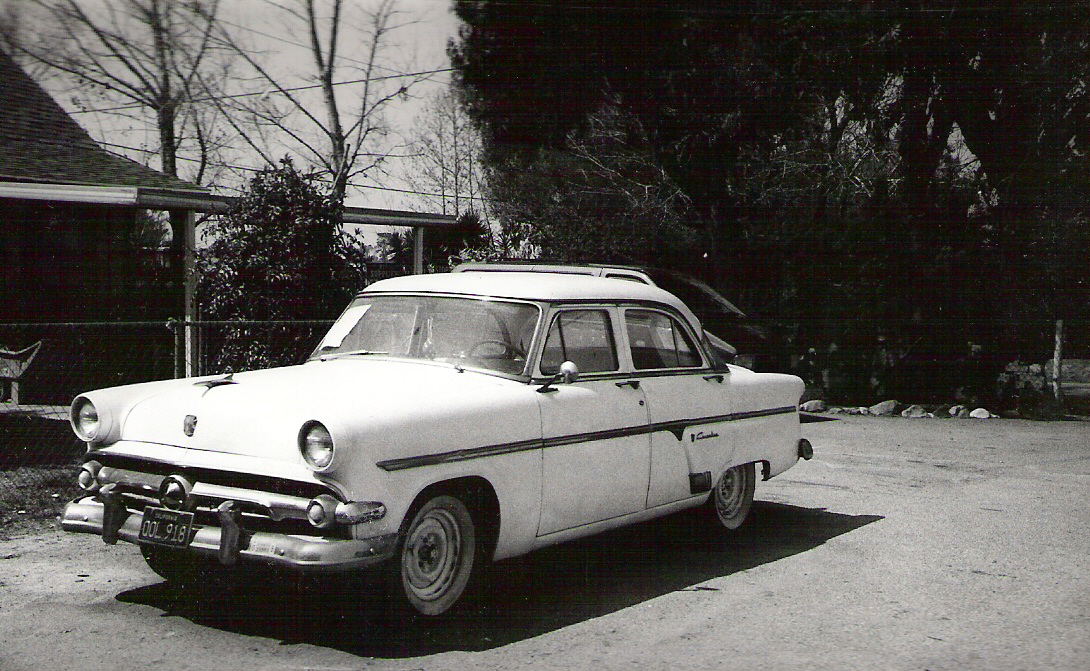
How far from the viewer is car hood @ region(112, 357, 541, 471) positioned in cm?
511

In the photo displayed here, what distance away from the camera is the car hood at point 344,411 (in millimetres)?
5109

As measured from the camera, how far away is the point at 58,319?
643 inches

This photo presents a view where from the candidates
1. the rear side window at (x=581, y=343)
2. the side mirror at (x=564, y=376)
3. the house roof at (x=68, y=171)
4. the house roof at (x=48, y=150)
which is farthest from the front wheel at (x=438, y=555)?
the house roof at (x=48, y=150)

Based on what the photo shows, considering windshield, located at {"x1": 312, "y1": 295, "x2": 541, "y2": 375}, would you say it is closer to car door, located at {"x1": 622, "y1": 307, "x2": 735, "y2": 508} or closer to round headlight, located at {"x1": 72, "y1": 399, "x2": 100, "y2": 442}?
car door, located at {"x1": 622, "y1": 307, "x2": 735, "y2": 508}

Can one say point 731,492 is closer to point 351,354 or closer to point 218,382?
point 351,354

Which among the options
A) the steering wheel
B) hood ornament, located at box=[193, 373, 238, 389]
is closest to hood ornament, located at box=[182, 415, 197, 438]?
hood ornament, located at box=[193, 373, 238, 389]

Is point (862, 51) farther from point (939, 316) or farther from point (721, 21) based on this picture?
point (939, 316)

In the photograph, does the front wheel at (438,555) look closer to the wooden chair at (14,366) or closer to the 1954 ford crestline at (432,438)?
the 1954 ford crestline at (432,438)

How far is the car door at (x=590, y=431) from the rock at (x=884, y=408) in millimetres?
11141

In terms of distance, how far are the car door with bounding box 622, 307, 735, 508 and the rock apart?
10162mm

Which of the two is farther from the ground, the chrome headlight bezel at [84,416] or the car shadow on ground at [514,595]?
the chrome headlight bezel at [84,416]

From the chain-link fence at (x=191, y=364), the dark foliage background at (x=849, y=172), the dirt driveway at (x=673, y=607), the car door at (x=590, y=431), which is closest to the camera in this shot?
the dirt driveway at (x=673, y=607)

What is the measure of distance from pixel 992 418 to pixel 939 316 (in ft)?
5.81

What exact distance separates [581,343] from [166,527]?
2.48 m
